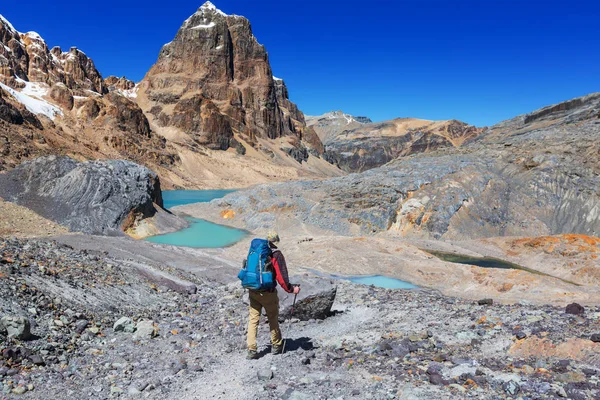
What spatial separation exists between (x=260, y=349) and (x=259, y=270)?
1.45 meters

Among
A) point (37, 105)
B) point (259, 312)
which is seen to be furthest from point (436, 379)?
point (37, 105)

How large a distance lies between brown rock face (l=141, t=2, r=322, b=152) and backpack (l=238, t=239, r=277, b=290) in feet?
402

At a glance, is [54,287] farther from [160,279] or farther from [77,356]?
[160,279]

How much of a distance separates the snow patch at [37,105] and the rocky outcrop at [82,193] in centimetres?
7320

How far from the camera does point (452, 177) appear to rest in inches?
1394

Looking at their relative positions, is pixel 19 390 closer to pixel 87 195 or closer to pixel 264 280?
pixel 264 280

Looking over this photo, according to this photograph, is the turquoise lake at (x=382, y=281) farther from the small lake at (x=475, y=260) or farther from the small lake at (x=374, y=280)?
the small lake at (x=475, y=260)

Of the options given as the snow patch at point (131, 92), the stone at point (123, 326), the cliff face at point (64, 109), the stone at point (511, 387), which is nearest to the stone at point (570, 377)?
the stone at point (511, 387)

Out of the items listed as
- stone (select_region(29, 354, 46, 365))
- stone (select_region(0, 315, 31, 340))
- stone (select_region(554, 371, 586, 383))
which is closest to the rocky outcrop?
stone (select_region(0, 315, 31, 340))

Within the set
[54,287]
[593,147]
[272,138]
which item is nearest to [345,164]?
[272,138]

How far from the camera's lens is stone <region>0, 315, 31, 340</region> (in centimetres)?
520

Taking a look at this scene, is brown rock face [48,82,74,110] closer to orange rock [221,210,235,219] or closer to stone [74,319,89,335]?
orange rock [221,210,235,219]

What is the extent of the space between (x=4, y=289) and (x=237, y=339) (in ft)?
11.7

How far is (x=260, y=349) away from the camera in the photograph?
20.6 feet
